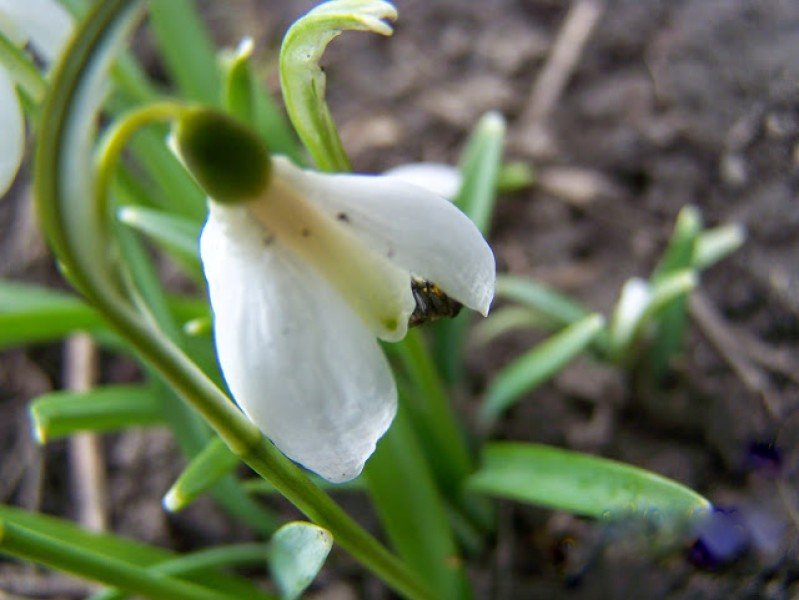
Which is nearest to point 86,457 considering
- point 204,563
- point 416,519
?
point 204,563

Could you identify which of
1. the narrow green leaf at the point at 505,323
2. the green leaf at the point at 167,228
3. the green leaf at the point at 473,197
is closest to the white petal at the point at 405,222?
the green leaf at the point at 167,228

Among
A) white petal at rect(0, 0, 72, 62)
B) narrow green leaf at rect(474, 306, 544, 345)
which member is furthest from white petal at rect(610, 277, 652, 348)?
white petal at rect(0, 0, 72, 62)

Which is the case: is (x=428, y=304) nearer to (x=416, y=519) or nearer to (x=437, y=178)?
(x=416, y=519)

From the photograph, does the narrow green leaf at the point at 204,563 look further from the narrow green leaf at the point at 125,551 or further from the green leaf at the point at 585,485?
the green leaf at the point at 585,485

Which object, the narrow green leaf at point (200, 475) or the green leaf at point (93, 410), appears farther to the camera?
the green leaf at point (93, 410)

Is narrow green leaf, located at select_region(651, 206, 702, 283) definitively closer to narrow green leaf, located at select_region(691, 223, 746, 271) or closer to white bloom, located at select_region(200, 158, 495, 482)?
narrow green leaf, located at select_region(691, 223, 746, 271)

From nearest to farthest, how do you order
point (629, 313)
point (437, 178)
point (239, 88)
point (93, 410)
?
point (239, 88) < point (93, 410) < point (629, 313) < point (437, 178)

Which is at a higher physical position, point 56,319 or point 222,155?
point 222,155
